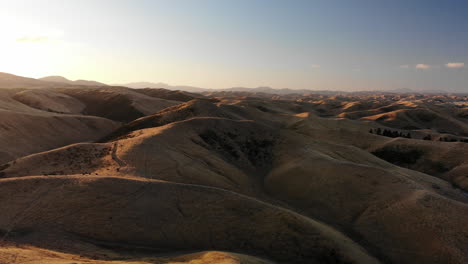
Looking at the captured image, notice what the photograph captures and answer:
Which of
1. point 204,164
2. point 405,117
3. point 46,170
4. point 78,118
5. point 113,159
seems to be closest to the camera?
point 46,170

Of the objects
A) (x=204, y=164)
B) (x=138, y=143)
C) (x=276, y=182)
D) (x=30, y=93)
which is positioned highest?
(x=30, y=93)

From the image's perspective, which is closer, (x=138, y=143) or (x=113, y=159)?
(x=113, y=159)

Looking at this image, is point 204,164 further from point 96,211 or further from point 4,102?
point 4,102

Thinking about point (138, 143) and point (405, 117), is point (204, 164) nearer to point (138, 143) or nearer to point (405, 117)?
point (138, 143)

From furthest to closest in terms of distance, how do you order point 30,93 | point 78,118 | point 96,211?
point 30,93 → point 78,118 → point 96,211

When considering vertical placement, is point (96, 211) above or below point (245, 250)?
above

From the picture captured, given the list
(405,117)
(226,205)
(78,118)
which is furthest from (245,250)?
(405,117)

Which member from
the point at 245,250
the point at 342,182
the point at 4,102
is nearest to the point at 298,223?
the point at 245,250

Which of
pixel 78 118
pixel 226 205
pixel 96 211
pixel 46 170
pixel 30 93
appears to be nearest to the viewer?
pixel 96 211

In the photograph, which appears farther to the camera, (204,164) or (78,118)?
(78,118)
